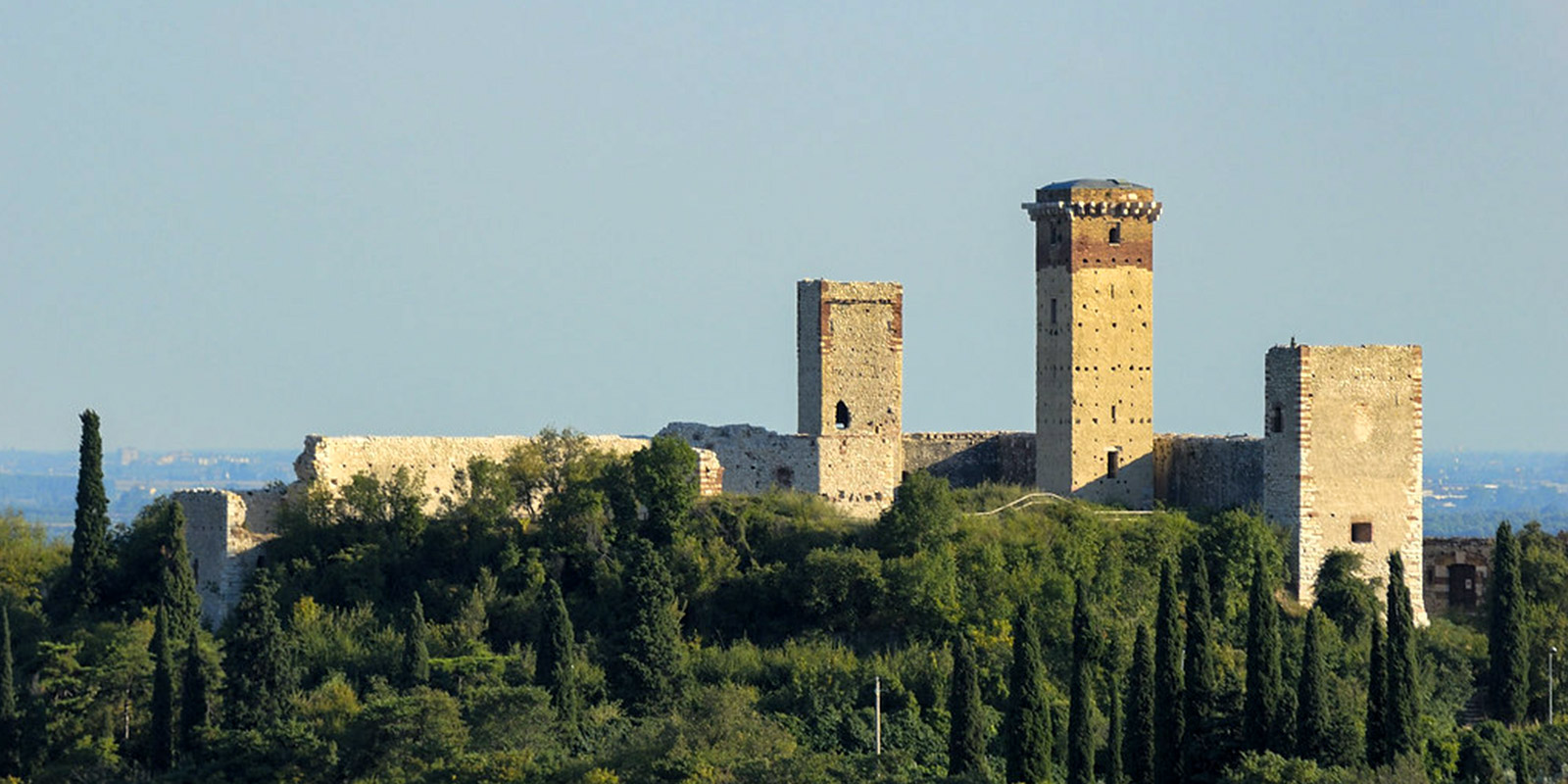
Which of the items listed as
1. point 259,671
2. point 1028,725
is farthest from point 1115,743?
point 259,671

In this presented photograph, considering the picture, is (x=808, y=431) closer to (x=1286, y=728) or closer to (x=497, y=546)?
(x=497, y=546)

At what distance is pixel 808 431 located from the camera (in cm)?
5003

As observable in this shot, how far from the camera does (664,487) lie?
1770 inches

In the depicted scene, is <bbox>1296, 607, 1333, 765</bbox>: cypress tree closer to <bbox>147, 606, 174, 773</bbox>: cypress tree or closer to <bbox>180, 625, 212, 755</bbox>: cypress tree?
<bbox>180, 625, 212, 755</bbox>: cypress tree

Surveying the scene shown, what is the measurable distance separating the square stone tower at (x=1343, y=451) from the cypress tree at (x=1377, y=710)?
7.53 m

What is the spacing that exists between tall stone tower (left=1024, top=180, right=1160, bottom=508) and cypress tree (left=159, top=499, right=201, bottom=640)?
14377mm

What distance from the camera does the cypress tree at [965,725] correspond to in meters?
38.3

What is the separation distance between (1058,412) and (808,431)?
15.0 feet

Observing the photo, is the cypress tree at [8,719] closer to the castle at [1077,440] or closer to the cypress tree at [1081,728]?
the castle at [1077,440]

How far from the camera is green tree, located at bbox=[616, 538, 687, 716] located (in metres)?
41.1

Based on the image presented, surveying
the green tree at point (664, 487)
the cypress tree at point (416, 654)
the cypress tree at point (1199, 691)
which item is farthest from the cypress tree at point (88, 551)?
the cypress tree at point (1199, 691)

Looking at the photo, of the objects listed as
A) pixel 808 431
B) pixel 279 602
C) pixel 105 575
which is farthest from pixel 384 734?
pixel 808 431

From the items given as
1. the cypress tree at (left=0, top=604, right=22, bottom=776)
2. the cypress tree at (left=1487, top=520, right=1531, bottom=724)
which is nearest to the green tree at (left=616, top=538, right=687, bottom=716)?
the cypress tree at (left=0, top=604, right=22, bottom=776)

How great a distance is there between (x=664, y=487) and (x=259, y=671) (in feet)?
23.9
